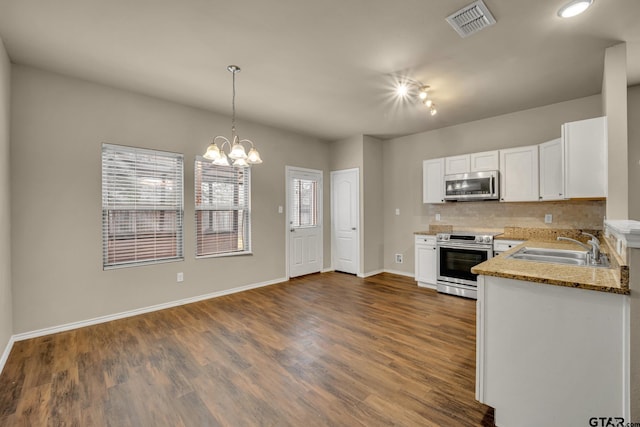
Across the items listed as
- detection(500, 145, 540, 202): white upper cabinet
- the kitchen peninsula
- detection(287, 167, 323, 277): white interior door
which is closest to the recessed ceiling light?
the kitchen peninsula

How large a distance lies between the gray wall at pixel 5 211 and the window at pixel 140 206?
2.48 feet

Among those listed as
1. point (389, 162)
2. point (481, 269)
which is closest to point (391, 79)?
point (481, 269)

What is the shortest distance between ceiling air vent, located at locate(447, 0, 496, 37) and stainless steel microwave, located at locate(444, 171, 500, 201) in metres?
2.39

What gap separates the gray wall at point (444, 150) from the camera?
3.92 meters

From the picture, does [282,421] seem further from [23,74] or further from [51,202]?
[23,74]

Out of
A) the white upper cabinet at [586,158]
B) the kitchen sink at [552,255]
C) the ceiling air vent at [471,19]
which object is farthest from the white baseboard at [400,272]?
the ceiling air vent at [471,19]

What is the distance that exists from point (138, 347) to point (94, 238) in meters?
1.40

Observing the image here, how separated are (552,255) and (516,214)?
5.65 ft

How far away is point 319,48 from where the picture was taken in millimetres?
2553

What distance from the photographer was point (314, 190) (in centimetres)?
568

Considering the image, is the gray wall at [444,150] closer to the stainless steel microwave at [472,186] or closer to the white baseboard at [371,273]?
the white baseboard at [371,273]

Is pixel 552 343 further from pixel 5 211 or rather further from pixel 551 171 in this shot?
pixel 5 211

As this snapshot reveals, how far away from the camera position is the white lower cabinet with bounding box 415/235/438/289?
4539mm

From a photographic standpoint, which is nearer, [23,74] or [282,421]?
[282,421]
